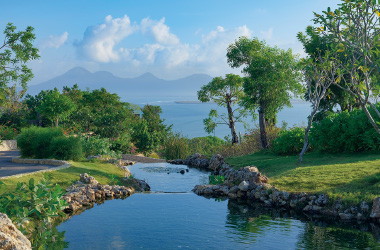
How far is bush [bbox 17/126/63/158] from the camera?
18.7m

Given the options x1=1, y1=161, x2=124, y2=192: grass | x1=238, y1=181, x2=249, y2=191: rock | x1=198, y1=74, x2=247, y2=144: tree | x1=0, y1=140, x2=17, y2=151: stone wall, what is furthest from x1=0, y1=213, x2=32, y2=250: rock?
x1=198, y1=74, x2=247, y2=144: tree

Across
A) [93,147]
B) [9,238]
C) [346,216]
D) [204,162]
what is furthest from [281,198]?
[93,147]

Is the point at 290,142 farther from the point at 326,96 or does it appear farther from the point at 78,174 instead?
the point at 78,174

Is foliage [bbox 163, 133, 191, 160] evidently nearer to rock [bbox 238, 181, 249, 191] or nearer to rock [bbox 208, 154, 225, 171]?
rock [bbox 208, 154, 225, 171]

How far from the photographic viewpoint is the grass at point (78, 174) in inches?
525

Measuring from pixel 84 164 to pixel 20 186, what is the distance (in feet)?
25.1

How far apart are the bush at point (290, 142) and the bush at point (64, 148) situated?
10.5 meters

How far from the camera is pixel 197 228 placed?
10281 millimetres

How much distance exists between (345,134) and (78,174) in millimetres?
11783

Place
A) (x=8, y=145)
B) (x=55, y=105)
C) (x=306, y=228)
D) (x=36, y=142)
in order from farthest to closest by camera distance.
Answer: (x=8, y=145) < (x=55, y=105) < (x=36, y=142) < (x=306, y=228)

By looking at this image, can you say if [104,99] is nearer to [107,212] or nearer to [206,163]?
[206,163]

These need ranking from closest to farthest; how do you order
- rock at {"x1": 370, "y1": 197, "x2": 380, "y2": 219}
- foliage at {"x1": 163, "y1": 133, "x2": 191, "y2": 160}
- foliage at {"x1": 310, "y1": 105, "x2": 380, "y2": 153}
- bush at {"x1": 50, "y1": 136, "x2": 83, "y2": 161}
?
rock at {"x1": 370, "y1": 197, "x2": 380, "y2": 219}
foliage at {"x1": 310, "y1": 105, "x2": 380, "y2": 153}
bush at {"x1": 50, "y1": 136, "x2": 83, "y2": 161}
foliage at {"x1": 163, "y1": 133, "x2": 191, "y2": 160}

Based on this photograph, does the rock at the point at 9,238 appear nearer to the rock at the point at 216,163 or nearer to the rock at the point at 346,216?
the rock at the point at 346,216

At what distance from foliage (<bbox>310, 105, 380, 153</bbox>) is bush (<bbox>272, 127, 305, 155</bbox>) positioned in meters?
1.06
